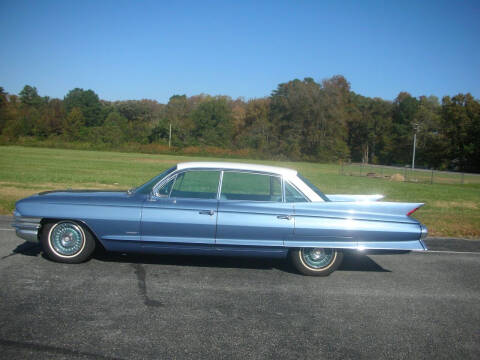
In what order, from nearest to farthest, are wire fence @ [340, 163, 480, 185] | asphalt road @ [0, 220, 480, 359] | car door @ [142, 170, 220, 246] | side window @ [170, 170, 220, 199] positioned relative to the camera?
1. asphalt road @ [0, 220, 480, 359]
2. car door @ [142, 170, 220, 246]
3. side window @ [170, 170, 220, 199]
4. wire fence @ [340, 163, 480, 185]

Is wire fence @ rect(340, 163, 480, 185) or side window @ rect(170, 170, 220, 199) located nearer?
side window @ rect(170, 170, 220, 199)

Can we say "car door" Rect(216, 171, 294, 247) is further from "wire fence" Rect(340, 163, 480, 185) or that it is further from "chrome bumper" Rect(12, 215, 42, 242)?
"wire fence" Rect(340, 163, 480, 185)

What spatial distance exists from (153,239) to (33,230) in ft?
5.50

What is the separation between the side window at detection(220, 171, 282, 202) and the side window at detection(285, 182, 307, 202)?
10cm

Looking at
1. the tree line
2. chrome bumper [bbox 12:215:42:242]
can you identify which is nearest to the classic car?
chrome bumper [bbox 12:215:42:242]

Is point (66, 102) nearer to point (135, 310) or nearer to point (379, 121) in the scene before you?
point (379, 121)

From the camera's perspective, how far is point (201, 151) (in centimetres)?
7175

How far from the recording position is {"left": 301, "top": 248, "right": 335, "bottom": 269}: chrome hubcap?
18.8 ft

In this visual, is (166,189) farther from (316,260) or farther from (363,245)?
(363,245)

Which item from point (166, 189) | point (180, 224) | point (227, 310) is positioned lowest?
point (227, 310)

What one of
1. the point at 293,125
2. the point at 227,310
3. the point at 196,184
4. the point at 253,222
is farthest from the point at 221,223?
the point at 293,125

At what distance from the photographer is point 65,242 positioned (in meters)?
5.76

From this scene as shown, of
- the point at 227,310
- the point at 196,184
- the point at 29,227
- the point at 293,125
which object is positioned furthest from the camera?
the point at 293,125

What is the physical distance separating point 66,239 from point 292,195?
10.3ft
